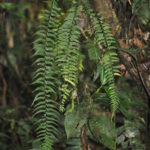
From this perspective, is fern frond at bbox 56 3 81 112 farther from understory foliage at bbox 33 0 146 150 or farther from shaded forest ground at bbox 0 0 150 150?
shaded forest ground at bbox 0 0 150 150

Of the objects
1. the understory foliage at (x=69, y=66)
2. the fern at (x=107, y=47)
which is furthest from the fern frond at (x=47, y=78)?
the fern at (x=107, y=47)

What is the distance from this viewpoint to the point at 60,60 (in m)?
1.37

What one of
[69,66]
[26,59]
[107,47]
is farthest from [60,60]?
[26,59]

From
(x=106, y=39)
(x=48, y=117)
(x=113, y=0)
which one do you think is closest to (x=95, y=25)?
(x=106, y=39)

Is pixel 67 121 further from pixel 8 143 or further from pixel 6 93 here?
pixel 6 93

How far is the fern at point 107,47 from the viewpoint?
1341 millimetres

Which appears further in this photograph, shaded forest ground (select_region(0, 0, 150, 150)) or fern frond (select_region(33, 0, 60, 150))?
shaded forest ground (select_region(0, 0, 150, 150))

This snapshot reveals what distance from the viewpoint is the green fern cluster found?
4.48 feet

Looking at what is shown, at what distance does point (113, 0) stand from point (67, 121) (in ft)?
2.25

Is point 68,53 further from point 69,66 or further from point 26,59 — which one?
point 26,59

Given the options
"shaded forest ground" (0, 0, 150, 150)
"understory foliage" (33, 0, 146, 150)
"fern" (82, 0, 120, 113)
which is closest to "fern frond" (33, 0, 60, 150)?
"understory foliage" (33, 0, 146, 150)

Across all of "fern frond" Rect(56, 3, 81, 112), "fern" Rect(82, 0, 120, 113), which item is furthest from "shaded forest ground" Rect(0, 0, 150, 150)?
"fern frond" Rect(56, 3, 81, 112)

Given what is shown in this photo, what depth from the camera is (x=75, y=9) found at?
145cm

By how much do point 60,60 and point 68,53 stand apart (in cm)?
5
